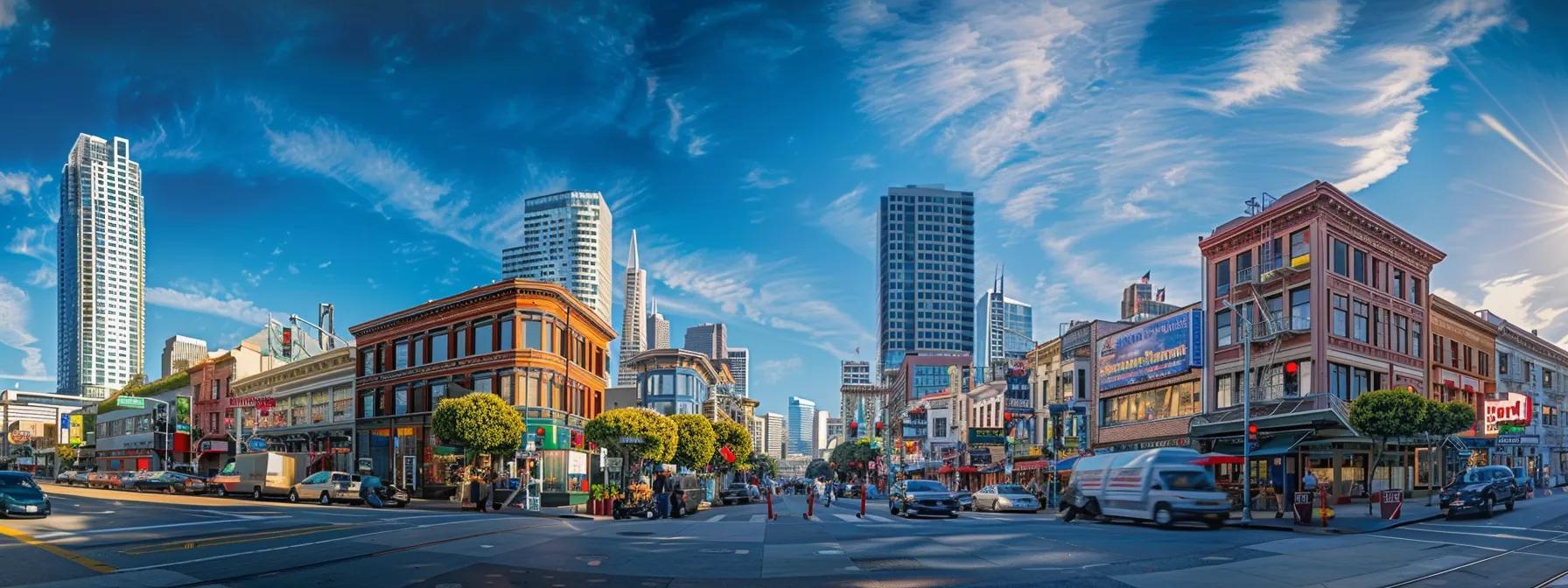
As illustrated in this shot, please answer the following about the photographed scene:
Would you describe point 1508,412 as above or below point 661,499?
above

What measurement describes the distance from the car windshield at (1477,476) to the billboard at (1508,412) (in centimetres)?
1783

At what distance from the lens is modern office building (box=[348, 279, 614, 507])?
2366 inches

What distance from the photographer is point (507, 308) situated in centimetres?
6047

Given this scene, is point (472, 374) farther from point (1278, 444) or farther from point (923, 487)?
point (1278, 444)

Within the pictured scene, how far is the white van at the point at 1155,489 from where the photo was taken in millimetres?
28312

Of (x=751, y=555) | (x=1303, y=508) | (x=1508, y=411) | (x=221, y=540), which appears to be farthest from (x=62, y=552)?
(x=1508, y=411)

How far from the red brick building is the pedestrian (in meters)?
26.3

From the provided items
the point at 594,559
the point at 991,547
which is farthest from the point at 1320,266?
the point at 594,559

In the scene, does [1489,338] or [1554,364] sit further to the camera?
[1554,364]

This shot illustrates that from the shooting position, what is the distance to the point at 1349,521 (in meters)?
31.4

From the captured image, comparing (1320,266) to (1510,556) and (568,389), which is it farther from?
(568,389)

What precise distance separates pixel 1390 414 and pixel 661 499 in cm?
2841

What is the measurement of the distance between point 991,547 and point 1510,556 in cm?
1061

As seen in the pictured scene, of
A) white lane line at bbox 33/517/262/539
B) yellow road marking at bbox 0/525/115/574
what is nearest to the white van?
yellow road marking at bbox 0/525/115/574
